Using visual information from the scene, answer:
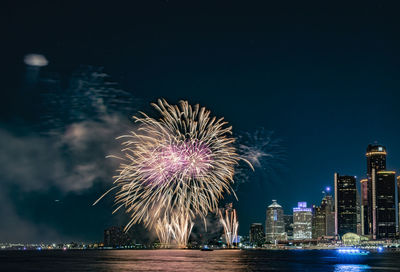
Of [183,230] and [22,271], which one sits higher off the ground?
[183,230]

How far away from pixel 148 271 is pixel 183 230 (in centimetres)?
1034

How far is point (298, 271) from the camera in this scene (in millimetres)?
88625

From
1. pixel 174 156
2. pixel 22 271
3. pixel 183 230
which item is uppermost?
pixel 174 156

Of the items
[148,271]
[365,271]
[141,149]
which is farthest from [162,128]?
[365,271]

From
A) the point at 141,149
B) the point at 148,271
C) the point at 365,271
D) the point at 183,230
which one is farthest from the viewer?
the point at 365,271

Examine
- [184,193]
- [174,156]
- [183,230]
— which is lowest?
[183,230]

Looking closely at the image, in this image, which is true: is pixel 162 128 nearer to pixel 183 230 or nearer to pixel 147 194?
pixel 147 194

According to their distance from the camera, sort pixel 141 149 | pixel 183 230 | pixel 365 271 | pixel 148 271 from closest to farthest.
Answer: pixel 141 149 < pixel 148 271 < pixel 183 230 < pixel 365 271

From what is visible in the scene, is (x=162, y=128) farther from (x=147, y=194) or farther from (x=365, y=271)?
(x=365, y=271)

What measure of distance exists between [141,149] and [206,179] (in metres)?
8.79

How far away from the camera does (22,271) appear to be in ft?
287

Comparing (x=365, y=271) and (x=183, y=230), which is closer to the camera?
(x=183, y=230)

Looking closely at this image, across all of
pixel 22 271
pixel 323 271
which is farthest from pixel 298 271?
pixel 22 271

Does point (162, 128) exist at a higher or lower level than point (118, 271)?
higher
